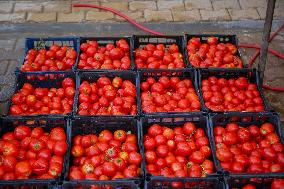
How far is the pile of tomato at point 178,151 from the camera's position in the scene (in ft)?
11.3

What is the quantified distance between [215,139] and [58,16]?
3.63 meters

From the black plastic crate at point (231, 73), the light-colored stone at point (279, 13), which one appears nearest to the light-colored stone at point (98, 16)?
the black plastic crate at point (231, 73)

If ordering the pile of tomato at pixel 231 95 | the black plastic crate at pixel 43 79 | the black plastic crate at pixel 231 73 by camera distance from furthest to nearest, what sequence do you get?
the black plastic crate at pixel 231 73, the black plastic crate at pixel 43 79, the pile of tomato at pixel 231 95

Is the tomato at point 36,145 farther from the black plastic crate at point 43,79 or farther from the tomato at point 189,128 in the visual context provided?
the tomato at point 189,128

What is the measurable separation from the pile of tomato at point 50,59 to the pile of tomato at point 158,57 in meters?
0.75

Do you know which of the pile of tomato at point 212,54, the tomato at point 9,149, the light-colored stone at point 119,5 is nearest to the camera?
the tomato at point 9,149

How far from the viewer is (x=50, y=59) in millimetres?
4652

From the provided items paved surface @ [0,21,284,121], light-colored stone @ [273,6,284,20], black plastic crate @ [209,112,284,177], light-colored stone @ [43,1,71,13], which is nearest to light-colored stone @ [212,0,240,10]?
paved surface @ [0,21,284,121]

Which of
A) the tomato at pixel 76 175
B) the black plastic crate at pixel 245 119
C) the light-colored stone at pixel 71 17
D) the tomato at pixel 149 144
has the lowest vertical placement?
the tomato at pixel 76 175

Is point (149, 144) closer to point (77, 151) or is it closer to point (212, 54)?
point (77, 151)

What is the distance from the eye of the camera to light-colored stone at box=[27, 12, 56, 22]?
6289 mm

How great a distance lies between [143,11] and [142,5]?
0.20 metres

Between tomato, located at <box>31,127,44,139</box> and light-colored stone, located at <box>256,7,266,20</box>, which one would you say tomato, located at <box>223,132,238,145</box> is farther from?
light-colored stone, located at <box>256,7,266,20</box>

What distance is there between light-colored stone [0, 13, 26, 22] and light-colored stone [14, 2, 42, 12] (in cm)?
15
